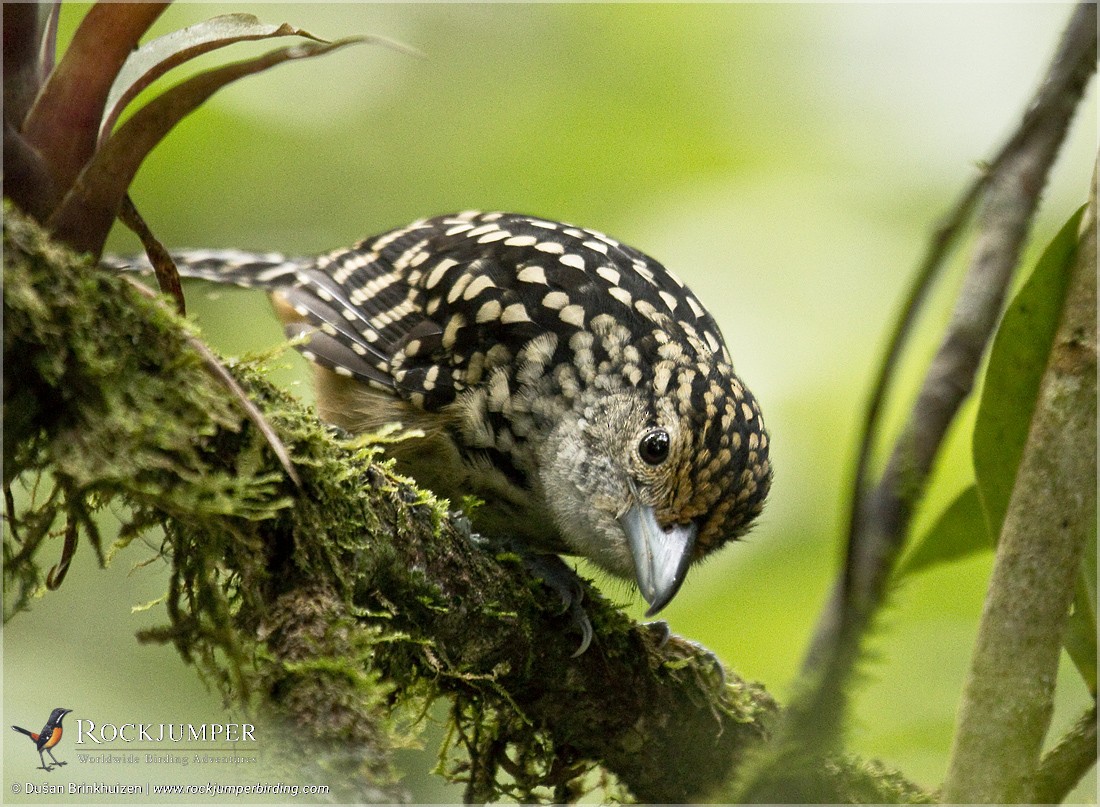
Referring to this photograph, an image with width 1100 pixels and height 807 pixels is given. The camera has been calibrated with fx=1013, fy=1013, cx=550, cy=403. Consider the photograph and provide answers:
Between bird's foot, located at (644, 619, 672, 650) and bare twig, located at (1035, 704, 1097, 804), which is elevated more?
bare twig, located at (1035, 704, 1097, 804)

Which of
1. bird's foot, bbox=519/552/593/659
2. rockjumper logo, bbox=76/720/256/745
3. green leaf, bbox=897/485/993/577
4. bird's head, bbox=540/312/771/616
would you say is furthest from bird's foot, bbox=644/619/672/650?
rockjumper logo, bbox=76/720/256/745

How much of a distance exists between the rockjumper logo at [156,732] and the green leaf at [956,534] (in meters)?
1.59

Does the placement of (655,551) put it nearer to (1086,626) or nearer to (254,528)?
(1086,626)

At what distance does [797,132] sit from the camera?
4.81 m

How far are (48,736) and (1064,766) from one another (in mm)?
1995

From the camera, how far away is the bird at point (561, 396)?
8.62 ft

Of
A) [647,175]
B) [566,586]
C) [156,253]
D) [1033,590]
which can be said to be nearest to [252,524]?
[156,253]

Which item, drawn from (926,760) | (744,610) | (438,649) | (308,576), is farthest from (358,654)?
(744,610)

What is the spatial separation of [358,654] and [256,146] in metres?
3.37

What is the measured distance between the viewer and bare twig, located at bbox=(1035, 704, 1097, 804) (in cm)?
195

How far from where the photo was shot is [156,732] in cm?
201

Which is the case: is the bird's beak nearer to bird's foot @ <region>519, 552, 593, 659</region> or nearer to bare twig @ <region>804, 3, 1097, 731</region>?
bird's foot @ <region>519, 552, 593, 659</region>

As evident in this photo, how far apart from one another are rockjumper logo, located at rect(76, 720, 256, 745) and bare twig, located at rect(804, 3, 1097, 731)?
102cm

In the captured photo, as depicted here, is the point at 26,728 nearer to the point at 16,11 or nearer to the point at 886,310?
the point at 16,11
